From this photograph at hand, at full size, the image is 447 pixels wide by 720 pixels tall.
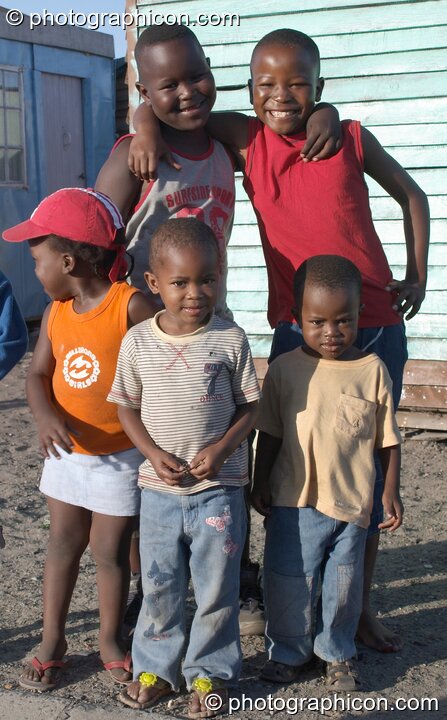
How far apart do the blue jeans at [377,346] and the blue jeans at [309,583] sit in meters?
0.21

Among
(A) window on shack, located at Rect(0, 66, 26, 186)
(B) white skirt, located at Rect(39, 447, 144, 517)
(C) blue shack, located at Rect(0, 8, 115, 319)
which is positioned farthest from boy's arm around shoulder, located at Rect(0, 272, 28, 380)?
(A) window on shack, located at Rect(0, 66, 26, 186)

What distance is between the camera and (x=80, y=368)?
9.64 ft

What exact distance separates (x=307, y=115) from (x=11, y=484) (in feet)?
10.2

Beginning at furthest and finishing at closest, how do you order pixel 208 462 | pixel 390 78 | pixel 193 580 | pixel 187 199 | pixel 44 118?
pixel 44 118 → pixel 390 78 → pixel 187 199 → pixel 193 580 → pixel 208 462

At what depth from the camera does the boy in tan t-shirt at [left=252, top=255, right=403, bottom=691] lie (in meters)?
2.90

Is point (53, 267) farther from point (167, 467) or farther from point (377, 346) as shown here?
point (377, 346)

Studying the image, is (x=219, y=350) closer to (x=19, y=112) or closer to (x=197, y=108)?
(x=197, y=108)

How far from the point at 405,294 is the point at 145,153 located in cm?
98

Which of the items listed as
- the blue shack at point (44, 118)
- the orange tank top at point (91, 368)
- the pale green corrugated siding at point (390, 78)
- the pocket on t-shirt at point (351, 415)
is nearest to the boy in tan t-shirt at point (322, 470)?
the pocket on t-shirt at point (351, 415)

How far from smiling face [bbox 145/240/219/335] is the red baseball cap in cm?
23

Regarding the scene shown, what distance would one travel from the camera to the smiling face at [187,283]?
8.98 feet

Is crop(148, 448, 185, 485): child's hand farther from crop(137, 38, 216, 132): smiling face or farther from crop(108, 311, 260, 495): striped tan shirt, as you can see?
crop(137, 38, 216, 132): smiling face

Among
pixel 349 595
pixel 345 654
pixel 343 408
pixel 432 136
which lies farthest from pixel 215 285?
pixel 432 136

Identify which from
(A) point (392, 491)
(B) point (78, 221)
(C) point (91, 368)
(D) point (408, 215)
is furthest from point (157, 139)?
(A) point (392, 491)
